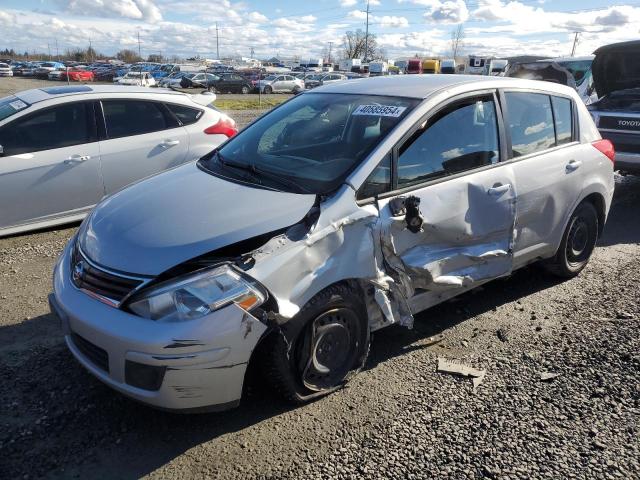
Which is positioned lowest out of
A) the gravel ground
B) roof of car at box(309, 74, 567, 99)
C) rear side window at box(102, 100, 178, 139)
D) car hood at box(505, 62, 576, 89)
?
the gravel ground

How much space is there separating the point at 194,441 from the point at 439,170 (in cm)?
222

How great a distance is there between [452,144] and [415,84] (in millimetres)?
576

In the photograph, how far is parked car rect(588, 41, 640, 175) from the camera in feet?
25.4

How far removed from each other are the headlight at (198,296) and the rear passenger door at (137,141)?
371 cm

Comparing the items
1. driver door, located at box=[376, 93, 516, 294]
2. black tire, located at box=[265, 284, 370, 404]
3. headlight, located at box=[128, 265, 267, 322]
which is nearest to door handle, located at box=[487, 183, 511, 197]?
driver door, located at box=[376, 93, 516, 294]

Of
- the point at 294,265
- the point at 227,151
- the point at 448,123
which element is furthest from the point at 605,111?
the point at 294,265

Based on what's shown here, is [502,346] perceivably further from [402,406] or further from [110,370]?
[110,370]

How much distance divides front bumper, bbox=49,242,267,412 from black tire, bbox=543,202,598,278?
3177 mm

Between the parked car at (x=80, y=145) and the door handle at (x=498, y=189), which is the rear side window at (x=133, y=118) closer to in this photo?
the parked car at (x=80, y=145)

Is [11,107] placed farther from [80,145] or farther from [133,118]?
[133,118]

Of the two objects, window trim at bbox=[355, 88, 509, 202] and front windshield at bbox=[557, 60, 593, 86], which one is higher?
front windshield at bbox=[557, 60, 593, 86]

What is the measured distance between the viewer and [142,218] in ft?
10.0

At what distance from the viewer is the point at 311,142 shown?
380 cm

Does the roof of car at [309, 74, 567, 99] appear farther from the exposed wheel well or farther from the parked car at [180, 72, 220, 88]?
the parked car at [180, 72, 220, 88]
